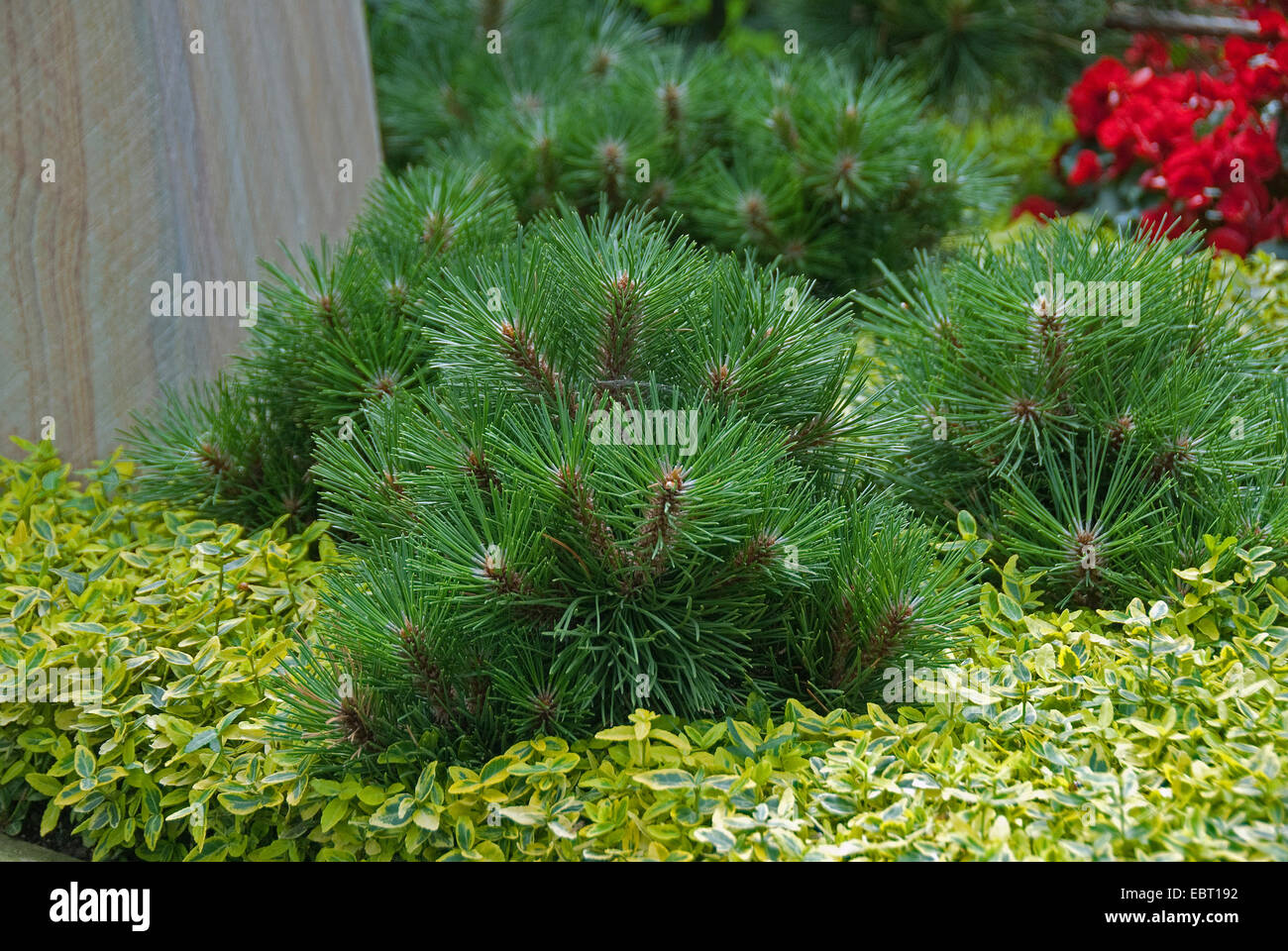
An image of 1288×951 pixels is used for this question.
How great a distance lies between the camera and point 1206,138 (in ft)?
9.07

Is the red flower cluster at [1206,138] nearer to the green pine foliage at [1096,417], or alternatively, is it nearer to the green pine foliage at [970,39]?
the green pine foliage at [970,39]

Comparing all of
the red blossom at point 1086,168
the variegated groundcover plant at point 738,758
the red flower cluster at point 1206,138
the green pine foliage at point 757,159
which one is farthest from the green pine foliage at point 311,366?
the red blossom at point 1086,168

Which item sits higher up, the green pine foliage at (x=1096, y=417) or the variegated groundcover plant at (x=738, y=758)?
the green pine foliage at (x=1096, y=417)

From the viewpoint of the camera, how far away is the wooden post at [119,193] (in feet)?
6.77

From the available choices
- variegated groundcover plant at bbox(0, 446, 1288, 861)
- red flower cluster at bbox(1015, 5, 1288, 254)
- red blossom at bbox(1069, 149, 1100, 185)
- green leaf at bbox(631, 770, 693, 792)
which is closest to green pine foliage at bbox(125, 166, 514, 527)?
variegated groundcover plant at bbox(0, 446, 1288, 861)

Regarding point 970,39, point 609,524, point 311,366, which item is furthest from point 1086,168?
point 609,524

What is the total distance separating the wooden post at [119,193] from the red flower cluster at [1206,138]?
1932mm

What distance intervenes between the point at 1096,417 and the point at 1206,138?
1.52m

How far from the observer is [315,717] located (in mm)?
1349

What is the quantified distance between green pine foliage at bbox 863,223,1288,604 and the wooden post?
1.33m

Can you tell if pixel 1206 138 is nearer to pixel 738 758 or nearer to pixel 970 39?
pixel 970 39

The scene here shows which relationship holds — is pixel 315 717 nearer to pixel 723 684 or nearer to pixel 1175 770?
pixel 723 684

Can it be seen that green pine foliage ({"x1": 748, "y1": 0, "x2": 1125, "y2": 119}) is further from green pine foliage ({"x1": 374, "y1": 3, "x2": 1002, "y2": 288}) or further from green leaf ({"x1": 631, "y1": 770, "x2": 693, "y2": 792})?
green leaf ({"x1": 631, "y1": 770, "x2": 693, "y2": 792})
